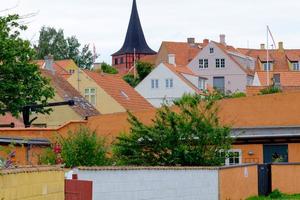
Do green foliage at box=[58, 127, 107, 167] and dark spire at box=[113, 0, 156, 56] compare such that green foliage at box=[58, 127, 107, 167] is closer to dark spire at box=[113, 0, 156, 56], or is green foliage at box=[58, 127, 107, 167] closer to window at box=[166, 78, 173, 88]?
window at box=[166, 78, 173, 88]

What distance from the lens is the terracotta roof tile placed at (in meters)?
62.5

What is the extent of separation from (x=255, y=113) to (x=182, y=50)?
270ft

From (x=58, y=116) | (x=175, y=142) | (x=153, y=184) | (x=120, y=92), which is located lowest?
(x=153, y=184)

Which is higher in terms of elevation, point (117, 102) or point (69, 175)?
point (117, 102)

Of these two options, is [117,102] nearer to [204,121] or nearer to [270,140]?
[270,140]

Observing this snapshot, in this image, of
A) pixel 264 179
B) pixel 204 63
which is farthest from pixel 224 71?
pixel 264 179

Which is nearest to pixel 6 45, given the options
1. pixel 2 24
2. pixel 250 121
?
pixel 2 24

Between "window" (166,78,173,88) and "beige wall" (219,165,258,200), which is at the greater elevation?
"window" (166,78,173,88)

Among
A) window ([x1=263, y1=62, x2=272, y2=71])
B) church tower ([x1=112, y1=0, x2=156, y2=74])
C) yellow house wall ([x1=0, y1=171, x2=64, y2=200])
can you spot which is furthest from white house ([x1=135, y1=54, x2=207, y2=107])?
yellow house wall ([x1=0, y1=171, x2=64, y2=200])

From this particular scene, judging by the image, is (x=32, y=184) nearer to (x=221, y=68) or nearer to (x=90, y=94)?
(x=90, y=94)

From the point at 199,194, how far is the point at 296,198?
24.0 feet

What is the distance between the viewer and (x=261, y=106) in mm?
42562

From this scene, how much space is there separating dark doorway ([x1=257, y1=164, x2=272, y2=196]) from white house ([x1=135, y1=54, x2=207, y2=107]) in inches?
2354

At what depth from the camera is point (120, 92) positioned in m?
72.3
